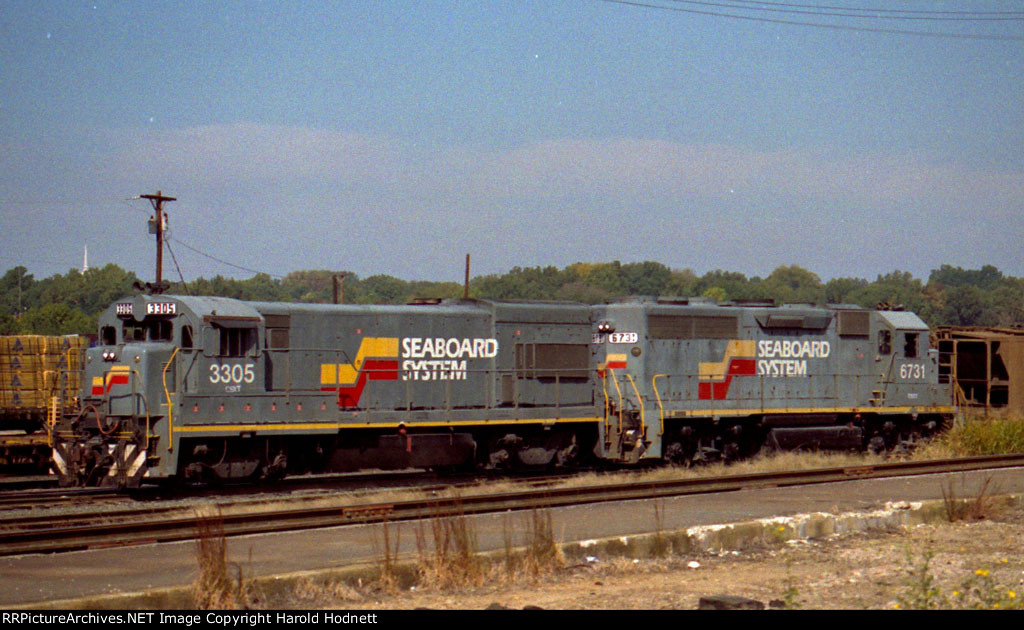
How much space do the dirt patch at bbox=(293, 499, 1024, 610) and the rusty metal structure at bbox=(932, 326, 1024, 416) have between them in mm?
15738

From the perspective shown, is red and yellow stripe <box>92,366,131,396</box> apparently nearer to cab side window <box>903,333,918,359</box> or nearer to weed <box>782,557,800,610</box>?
weed <box>782,557,800,610</box>

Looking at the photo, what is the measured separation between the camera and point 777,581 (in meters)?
9.92

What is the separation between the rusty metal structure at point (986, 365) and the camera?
89.3 feet

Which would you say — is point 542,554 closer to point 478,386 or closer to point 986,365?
point 478,386

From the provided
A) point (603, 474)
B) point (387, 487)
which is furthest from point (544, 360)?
point (387, 487)

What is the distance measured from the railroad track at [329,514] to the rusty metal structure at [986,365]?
33.1 ft

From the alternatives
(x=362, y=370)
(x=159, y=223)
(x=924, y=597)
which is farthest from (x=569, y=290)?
(x=924, y=597)

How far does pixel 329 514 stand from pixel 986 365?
21243mm

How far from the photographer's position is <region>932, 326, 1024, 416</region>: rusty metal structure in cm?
2722

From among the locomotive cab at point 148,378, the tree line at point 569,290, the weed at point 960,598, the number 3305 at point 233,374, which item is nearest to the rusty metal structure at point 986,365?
the number 3305 at point 233,374

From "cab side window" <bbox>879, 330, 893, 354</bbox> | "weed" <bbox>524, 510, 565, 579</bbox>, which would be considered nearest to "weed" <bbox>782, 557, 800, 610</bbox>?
"weed" <bbox>524, 510, 565, 579</bbox>

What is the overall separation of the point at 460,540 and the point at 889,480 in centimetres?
1024

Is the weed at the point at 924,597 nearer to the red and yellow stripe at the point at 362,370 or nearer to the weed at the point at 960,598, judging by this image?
the weed at the point at 960,598

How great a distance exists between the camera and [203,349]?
16.4 metres
